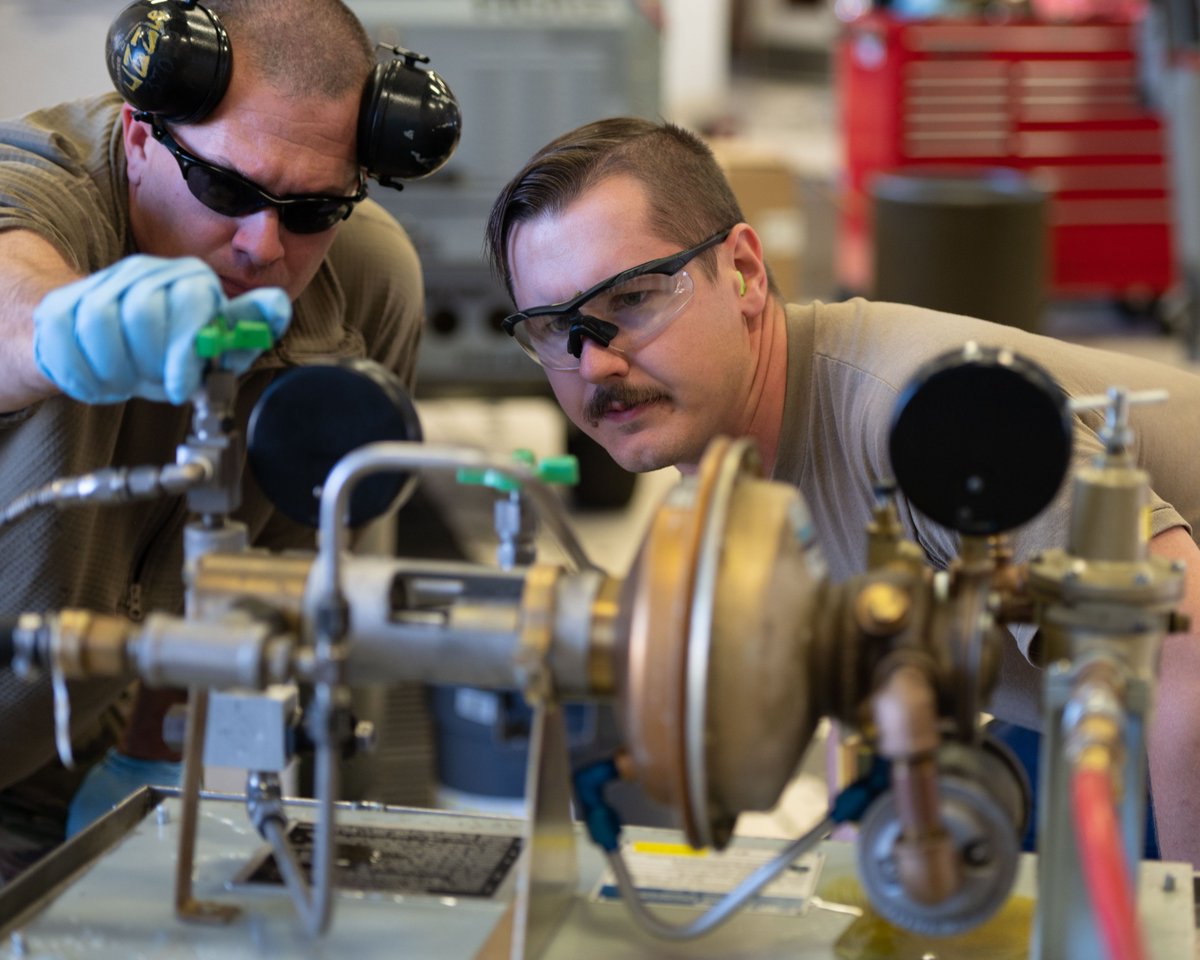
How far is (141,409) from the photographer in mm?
1583

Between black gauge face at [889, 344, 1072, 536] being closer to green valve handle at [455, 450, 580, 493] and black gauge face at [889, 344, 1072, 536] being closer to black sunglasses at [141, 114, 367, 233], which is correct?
green valve handle at [455, 450, 580, 493]

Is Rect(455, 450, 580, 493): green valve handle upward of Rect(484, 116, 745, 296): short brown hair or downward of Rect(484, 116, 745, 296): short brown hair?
downward

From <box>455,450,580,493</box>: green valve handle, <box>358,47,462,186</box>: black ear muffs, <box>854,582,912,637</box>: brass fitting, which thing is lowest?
<box>854,582,912,637</box>: brass fitting

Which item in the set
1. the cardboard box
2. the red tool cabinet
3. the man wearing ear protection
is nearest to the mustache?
the man wearing ear protection

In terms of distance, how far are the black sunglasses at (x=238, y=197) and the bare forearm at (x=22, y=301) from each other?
172 millimetres

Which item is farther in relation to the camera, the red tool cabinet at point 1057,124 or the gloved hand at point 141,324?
the red tool cabinet at point 1057,124

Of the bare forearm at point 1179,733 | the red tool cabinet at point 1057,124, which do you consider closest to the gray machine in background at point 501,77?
the bare forearm at point 1179,733

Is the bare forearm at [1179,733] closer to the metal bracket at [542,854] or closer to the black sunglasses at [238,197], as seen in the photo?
the metal bracket at [542,854]

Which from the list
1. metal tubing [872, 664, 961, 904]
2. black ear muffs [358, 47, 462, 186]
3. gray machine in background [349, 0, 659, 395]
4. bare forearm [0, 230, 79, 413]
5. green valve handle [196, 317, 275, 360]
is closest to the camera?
metal tubing [872, 664, 961, 904]

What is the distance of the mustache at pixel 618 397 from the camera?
142 centimetres

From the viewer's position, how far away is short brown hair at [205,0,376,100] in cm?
146

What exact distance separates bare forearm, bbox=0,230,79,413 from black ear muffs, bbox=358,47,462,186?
0.33 metres

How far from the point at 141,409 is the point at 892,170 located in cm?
462

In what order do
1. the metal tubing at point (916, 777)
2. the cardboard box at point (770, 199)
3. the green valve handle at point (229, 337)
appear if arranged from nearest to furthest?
the metal tubing at point (916, 777), the green valve handle at point (229, 337), the cardboard box at point (770, 199)
